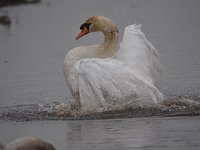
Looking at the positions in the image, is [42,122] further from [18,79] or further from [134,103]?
[18,79]

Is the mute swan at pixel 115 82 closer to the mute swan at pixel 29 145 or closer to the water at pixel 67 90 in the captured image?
the water at pixel 67 90

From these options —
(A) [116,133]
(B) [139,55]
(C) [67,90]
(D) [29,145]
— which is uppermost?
(B) [139,55]

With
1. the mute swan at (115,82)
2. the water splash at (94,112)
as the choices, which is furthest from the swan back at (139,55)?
the water splash at (94,112)

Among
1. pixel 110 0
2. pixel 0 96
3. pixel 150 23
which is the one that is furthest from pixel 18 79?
pixel 110 0

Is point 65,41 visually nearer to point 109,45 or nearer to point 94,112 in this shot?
point 109,45

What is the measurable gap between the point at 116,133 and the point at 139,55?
2838 millimetres

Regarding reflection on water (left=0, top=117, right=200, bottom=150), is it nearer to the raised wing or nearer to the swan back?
the raised wing

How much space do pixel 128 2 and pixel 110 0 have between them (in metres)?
3.33

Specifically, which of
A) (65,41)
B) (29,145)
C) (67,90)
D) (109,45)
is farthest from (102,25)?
(65,41)

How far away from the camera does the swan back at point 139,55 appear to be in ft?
41.3

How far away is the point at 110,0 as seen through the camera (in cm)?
3519

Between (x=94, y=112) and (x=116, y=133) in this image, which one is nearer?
(x=116, y=133)

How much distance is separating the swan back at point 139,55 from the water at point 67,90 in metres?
0.53

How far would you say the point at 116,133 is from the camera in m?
10.1
